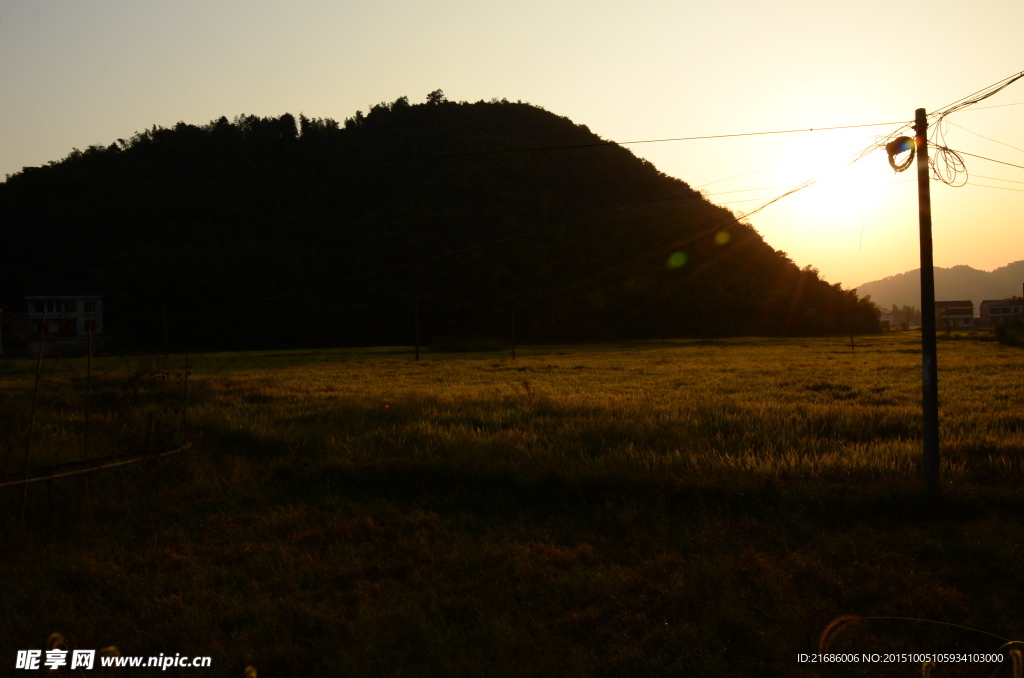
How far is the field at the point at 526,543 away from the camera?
475cm

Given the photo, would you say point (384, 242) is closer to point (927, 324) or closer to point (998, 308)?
point (927, 324)

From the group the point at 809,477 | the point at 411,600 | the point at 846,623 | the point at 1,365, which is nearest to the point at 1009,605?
the point at 846,623

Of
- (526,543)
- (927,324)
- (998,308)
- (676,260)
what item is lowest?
(526,543)

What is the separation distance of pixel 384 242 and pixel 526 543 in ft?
168

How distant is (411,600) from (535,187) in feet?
220

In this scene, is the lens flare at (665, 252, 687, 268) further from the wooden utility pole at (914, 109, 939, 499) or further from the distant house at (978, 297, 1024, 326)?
the distant house at (978, 297, 1024, 326)

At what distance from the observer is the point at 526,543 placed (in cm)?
Result: 671

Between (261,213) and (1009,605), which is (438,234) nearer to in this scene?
(261,213)

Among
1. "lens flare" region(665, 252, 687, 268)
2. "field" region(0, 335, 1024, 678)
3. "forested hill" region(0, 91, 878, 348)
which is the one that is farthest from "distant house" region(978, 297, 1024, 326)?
"field" region(0, 335, 1024, 678)

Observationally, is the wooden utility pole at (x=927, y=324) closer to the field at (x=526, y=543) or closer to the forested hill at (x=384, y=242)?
the field at (x=526, y=543)

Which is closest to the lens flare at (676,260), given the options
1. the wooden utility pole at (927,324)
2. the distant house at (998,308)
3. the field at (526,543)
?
the field at (526,543)

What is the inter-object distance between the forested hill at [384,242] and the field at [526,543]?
96.0 ft

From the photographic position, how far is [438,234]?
57.9 metres

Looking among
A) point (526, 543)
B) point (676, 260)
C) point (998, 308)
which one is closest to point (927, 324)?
point (526, 543)
